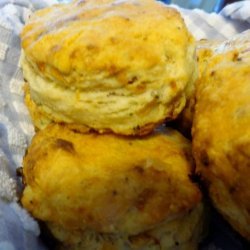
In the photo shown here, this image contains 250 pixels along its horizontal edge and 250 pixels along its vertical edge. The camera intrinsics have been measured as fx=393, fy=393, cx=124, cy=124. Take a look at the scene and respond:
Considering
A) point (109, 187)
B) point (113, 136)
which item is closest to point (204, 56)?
point (113, 136)

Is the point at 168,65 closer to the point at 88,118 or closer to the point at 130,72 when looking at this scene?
the point at 130,72

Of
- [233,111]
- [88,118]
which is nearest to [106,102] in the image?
[88,118]

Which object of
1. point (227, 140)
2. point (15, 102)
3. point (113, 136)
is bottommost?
point (15, 102)

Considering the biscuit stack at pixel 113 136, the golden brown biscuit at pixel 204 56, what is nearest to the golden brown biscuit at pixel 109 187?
the biscuit stack at pixel 113 136

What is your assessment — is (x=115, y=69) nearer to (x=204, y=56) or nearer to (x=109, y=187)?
(x=109, y=187)

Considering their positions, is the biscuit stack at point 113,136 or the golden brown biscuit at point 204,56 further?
the golden brown biscuit at point 204,56

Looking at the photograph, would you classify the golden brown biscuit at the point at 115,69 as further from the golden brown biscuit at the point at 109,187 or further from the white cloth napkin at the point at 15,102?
the white cloth napkin at the point at 15,102
